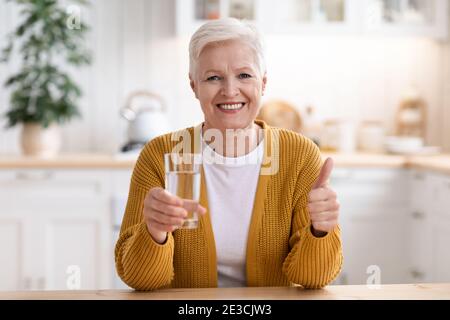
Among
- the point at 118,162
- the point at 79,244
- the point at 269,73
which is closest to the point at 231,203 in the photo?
the point at 118,162

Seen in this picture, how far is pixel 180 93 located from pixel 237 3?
58 cm

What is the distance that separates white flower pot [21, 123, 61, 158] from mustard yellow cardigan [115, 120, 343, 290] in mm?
1922

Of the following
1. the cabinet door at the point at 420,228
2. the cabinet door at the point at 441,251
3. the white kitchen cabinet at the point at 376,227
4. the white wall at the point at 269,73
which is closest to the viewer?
the cabinet door at the point at 441,251

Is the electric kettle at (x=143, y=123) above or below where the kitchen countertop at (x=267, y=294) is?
above

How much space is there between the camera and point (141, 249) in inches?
47.9

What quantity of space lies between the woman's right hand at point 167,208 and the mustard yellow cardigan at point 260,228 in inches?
4.7

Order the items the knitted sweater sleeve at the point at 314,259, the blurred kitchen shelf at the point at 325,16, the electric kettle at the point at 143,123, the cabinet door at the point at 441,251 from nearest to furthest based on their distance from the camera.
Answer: the knitted sweater sleeve at the point at 314,259, the cabinet door at the point at 441,251, the electric kettle at the point at 143,123, the blurred kitchen shelf at the point at 325,16

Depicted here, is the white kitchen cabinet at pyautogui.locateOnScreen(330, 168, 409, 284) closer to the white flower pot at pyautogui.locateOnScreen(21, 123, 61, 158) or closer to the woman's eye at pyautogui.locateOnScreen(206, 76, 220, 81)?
the white flower pot at pyautogui.locateOnScreen(21, 123, 61, 158)

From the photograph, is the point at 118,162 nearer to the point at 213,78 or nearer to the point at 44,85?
the point at 44,85

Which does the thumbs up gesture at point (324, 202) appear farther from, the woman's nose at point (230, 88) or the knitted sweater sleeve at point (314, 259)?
the woman's nose at point (230, 88)

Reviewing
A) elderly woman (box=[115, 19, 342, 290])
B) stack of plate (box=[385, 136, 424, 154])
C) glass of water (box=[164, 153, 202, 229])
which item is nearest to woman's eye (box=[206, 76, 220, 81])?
elderly woman (box=[115, 19, 342, 290])

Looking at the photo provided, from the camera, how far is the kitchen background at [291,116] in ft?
10.0

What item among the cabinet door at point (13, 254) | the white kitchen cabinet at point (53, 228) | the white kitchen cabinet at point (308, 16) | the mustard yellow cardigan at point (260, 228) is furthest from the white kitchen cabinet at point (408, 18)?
the mustard yellow cardigan at point (260, 228)

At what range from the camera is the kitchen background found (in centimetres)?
306
